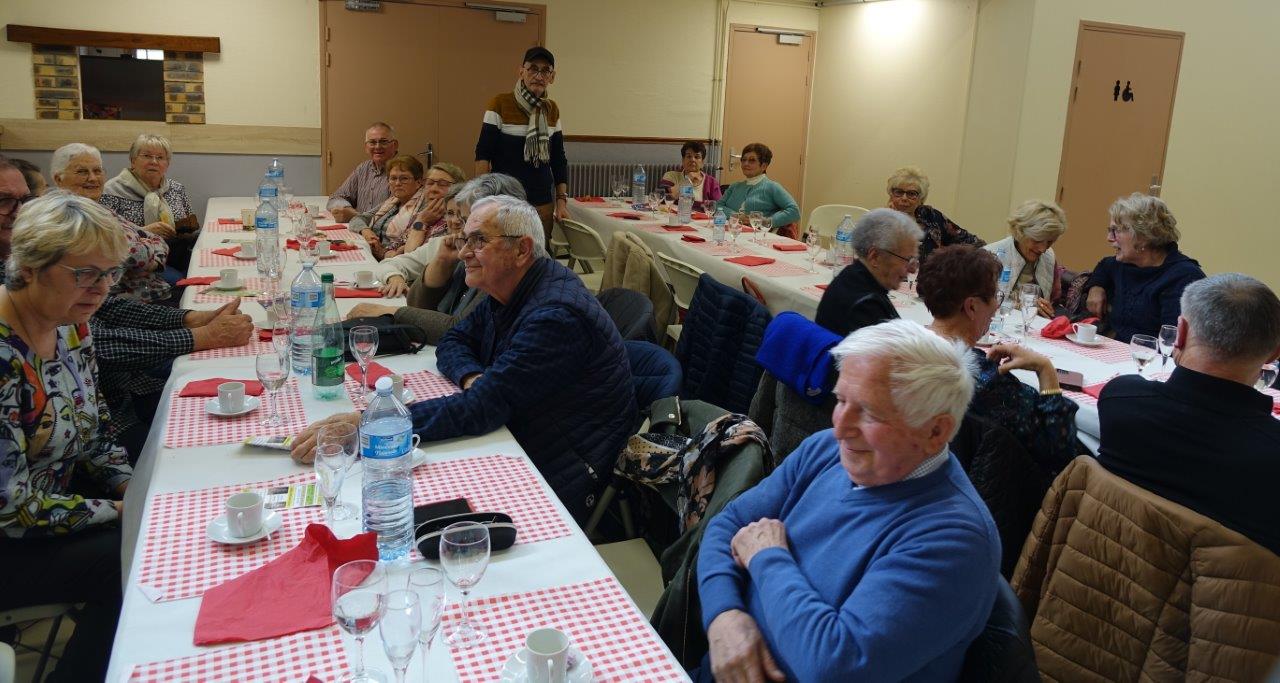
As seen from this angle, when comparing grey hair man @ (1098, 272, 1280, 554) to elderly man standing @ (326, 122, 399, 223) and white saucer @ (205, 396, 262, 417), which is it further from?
elderly man standing @ (326, 122, 399, 223)

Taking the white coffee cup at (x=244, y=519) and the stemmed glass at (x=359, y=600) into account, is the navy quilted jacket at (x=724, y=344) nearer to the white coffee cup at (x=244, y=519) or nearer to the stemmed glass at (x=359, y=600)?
the white coffee cup at (x=244, y=519)

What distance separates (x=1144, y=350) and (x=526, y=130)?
4642 mm

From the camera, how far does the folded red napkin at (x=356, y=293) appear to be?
394cm

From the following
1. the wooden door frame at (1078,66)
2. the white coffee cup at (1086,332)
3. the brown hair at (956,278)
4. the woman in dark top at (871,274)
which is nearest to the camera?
the brown hair at (956,278)

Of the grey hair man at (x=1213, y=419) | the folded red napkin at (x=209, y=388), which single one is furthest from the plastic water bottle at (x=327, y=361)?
the grey hair man at (x=1213, y=419)

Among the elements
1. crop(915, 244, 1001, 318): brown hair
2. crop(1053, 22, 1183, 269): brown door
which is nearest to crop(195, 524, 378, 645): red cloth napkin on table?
crop(915, 244, 1001, 318): brown hair

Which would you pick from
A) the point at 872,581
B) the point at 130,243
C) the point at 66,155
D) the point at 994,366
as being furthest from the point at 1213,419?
the point at 66,155

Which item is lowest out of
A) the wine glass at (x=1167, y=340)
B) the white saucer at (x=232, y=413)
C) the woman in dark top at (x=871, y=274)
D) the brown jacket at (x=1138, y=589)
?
the brown jacket at (x=1138, y=589)

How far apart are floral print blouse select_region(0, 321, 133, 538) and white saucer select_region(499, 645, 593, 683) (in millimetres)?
1349

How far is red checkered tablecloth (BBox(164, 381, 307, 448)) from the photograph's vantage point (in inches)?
89.0

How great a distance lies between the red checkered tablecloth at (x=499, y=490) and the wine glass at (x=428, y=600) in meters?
0.40

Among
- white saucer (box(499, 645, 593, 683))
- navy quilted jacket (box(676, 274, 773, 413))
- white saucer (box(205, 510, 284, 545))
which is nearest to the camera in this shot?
white saucer (box(499, 645, 593, 683))

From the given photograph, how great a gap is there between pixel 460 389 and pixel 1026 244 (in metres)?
3.10

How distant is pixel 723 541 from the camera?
6.11 feet
